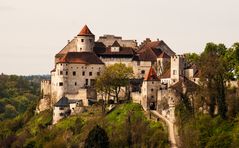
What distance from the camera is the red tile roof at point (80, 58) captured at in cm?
10000

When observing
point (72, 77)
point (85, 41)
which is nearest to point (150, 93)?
point (72, 77)

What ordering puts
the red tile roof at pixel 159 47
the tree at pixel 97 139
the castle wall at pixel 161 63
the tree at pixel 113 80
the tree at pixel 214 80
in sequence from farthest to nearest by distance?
the red tile roof at pixel 159 47 → the castle wall at pixel 161 63 → the tree at pixel 113 80 → the tree at pixel 97 139 → the tree at pixel 214 80

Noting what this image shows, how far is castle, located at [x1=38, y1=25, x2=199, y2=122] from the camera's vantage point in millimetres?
90562

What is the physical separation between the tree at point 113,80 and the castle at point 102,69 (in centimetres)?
173

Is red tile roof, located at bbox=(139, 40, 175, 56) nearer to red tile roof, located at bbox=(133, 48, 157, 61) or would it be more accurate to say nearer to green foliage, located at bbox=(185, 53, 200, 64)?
red tile roof, located at bbox=(133, 48, 157, 61)

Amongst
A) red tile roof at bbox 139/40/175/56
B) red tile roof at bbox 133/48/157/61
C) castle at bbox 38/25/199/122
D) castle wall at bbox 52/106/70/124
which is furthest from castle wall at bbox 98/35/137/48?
castle wall at bbox 52/106/70/124

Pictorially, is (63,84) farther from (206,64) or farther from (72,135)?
(206,64)

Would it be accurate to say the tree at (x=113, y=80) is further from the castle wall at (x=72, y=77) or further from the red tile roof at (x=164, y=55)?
the red tile roof at (x=164, y=55)

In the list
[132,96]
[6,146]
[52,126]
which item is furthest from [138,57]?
[6,146]

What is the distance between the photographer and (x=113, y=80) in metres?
94.0

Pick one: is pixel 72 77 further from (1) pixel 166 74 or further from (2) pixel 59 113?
(1) pixel 166 74

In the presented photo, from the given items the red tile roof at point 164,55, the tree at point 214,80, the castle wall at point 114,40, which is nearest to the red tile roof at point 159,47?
the castle wall at point 114,40

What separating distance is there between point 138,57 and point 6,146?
21.7 m

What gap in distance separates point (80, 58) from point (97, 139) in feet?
72.5
